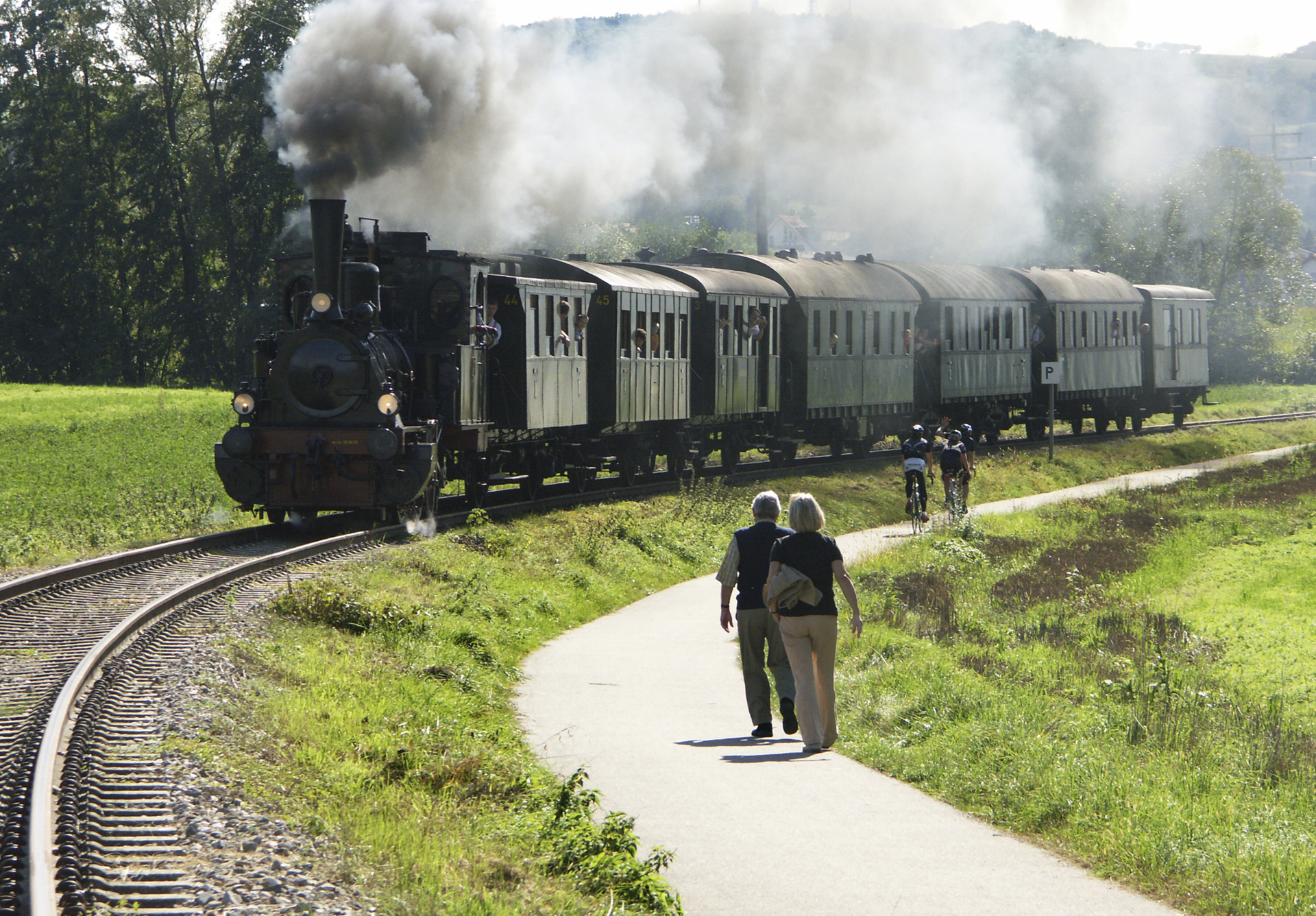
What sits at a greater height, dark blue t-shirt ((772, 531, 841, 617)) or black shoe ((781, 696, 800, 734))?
dark blue t-shirt ((772, 531, 841, 617))

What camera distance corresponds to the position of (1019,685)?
1241 centimetres

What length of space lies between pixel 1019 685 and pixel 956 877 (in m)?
5.66

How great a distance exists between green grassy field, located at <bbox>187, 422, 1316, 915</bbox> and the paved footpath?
337 mm

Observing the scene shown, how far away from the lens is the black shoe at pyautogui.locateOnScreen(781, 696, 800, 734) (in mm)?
10234

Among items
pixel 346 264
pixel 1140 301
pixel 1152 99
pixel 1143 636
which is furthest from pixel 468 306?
pixel 1152 99

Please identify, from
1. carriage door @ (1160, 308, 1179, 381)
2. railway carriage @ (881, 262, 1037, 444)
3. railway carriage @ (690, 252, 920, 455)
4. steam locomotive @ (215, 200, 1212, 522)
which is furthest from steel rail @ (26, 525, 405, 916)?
carriage door @ (1160, 308, 1179, 381)

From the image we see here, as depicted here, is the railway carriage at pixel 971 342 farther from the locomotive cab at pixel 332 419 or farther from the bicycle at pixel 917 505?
the locomotive cab at pixel 332 419

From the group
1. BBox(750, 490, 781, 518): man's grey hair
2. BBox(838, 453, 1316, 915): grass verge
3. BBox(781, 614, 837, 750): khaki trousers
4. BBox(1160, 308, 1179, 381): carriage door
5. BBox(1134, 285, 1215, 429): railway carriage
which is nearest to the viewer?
BBox(838, 453, 1316, 915): grass verge

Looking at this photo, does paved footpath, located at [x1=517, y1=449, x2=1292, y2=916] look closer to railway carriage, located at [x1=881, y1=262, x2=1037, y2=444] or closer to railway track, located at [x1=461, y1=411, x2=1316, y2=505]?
railway track, located at [x1=461, y1=411, x2=1316, y2=505]

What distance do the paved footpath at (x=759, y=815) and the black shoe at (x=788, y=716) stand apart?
0.07 m

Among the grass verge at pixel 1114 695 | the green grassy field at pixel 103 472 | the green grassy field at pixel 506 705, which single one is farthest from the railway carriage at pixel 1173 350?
the green grassy field at pixel 103 472

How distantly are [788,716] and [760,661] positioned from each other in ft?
1.59

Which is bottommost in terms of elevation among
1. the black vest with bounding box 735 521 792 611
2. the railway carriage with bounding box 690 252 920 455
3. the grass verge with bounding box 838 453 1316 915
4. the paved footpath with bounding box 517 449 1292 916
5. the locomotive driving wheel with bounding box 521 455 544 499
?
the grass verge with bounding box 838 453 1316 915

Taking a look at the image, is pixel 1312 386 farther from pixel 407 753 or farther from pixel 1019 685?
pixel 407 753
